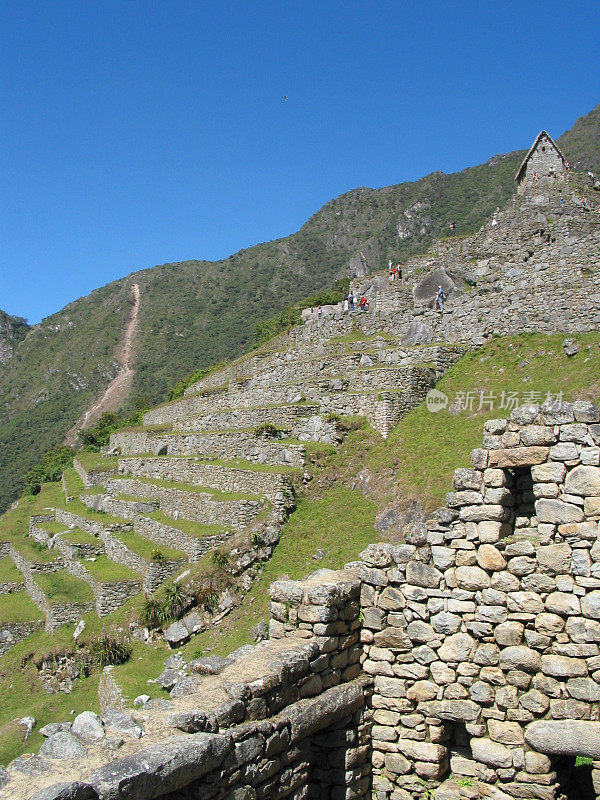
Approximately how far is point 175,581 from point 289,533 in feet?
11.3

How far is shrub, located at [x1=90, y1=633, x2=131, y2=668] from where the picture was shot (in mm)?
14367

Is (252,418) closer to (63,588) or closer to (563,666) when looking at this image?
(63,588)

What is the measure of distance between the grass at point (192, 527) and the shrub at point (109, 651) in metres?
3.29

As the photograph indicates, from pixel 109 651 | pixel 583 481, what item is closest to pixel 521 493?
pixel 583 481

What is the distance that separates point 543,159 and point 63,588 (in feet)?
92.3

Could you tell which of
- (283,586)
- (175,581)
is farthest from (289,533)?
(283,586)

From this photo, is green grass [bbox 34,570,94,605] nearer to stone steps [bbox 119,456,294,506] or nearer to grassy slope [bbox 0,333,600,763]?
grassy slope [bbox 0,333,600,763]

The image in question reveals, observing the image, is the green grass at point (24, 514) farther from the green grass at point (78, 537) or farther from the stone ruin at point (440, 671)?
the stone ruin at point (440, 671)

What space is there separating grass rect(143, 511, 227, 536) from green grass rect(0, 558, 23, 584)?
8714 mm

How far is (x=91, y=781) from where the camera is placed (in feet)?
11.1

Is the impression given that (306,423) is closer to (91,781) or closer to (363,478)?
(363,478)

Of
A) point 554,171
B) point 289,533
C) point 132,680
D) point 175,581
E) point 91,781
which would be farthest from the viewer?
point 554,171

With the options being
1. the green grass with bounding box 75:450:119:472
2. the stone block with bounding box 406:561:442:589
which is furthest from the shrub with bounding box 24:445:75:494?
the stone block with bounding box 406:561:442:589

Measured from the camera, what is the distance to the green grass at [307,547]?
39.1 feet
